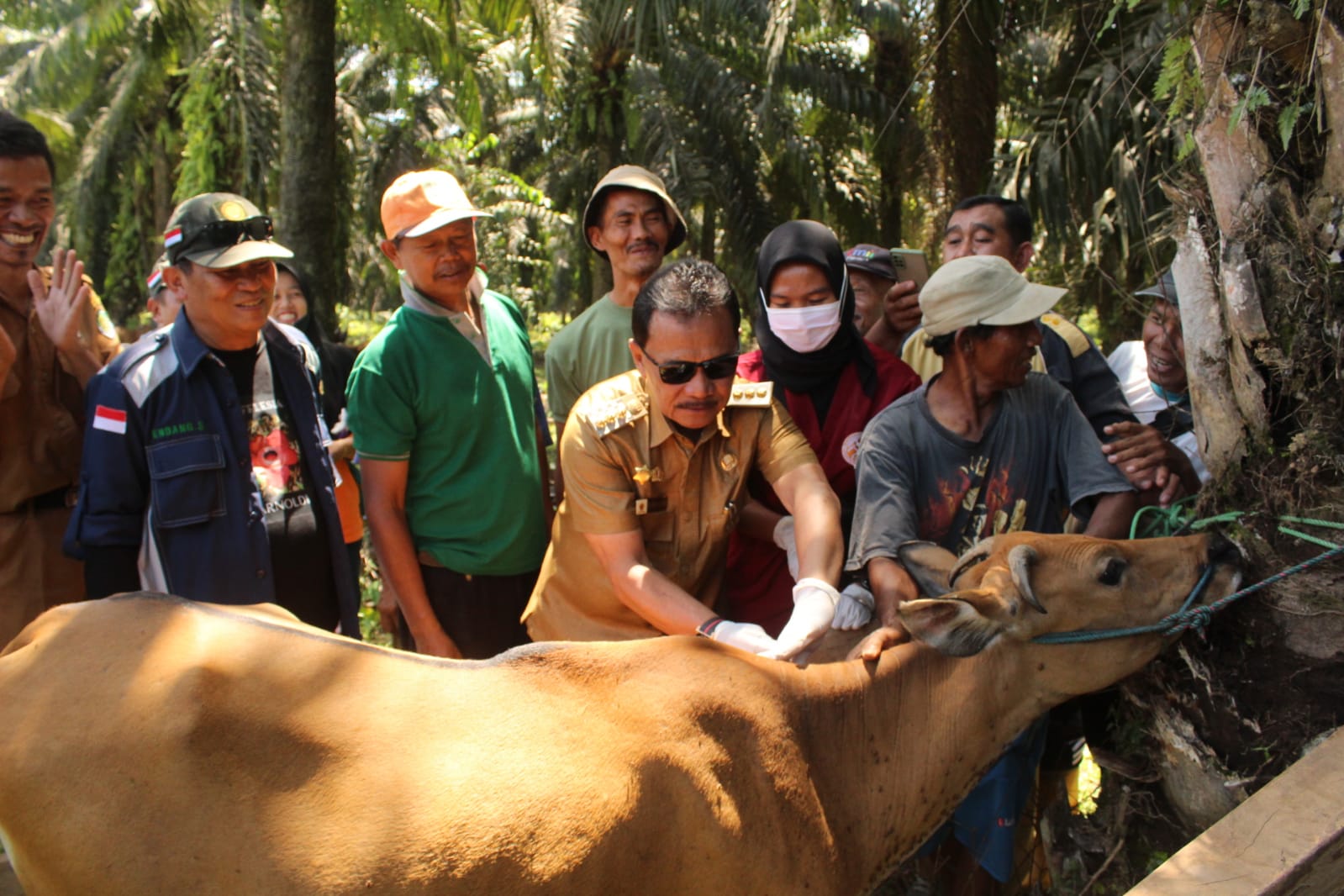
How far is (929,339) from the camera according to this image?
13.3 ft

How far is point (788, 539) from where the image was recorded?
4172mm

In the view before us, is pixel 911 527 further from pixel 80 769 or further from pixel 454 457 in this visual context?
pixel 80 769

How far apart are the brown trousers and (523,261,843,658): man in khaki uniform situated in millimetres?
1889

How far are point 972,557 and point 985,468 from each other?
38 centimetres

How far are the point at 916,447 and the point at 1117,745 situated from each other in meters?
1.32

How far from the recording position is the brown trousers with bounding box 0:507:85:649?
427 cm

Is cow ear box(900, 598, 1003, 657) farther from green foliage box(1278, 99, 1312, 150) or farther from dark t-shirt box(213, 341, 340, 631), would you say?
dark t-shirt box(213, 341, 340, 631)

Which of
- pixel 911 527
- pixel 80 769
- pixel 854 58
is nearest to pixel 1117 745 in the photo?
pixel 911 527

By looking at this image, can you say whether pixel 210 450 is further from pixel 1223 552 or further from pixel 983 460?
pixel 1223 552

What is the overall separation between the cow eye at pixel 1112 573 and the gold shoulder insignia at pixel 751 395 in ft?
4.34

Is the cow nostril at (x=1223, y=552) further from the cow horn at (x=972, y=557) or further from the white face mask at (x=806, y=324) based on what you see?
the white face mask at (x=806, y=324)

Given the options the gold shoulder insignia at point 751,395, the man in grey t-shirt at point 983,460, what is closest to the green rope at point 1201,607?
the man in grey t-shirt at point 983,460

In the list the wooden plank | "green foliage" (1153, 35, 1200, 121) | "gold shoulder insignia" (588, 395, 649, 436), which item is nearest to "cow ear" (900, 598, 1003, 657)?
the wooden plank

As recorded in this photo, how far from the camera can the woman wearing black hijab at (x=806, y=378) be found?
4.38 metres
